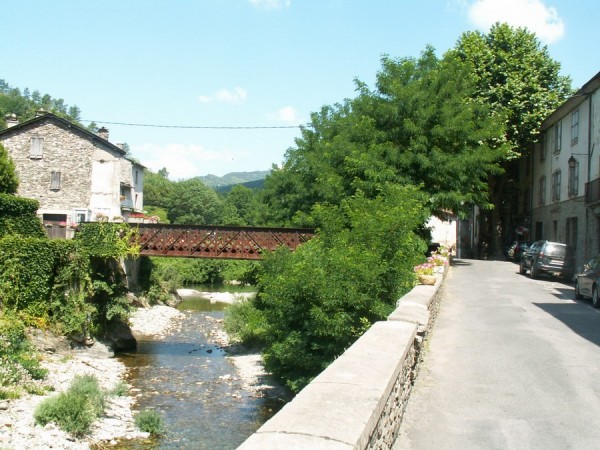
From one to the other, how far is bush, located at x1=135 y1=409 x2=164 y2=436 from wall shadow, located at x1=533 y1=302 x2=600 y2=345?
35.3 ft

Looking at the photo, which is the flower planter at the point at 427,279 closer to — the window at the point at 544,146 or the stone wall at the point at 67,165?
the window at the point at 544,146

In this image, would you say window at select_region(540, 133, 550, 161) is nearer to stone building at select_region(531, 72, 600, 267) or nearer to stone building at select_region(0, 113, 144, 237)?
stone building at select_region(531, 72, 600, 267)

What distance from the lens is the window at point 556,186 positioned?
3784cm

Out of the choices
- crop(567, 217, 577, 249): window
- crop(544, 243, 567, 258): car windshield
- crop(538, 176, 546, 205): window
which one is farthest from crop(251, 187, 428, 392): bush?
crop(538, 176, 546, 205): window

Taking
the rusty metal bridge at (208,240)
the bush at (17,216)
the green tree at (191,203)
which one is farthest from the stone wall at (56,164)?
the green tree at (191,203)

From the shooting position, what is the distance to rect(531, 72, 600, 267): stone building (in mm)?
30938

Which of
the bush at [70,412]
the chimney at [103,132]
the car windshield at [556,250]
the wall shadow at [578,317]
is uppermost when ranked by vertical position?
the chimney at [103,132]

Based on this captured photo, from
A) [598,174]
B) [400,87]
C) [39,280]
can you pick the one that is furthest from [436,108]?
[39,280]

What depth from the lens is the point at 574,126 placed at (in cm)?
3444

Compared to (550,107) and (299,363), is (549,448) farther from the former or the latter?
(550,107)

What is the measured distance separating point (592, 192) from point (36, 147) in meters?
36.4

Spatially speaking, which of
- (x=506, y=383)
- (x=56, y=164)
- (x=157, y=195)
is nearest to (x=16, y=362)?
(x=506, y=383)

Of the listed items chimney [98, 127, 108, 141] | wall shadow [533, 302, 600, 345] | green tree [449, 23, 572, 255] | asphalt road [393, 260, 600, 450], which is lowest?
wall shadow [533, 302, 600, 345]

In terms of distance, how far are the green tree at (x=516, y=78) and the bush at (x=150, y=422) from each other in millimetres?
27416
